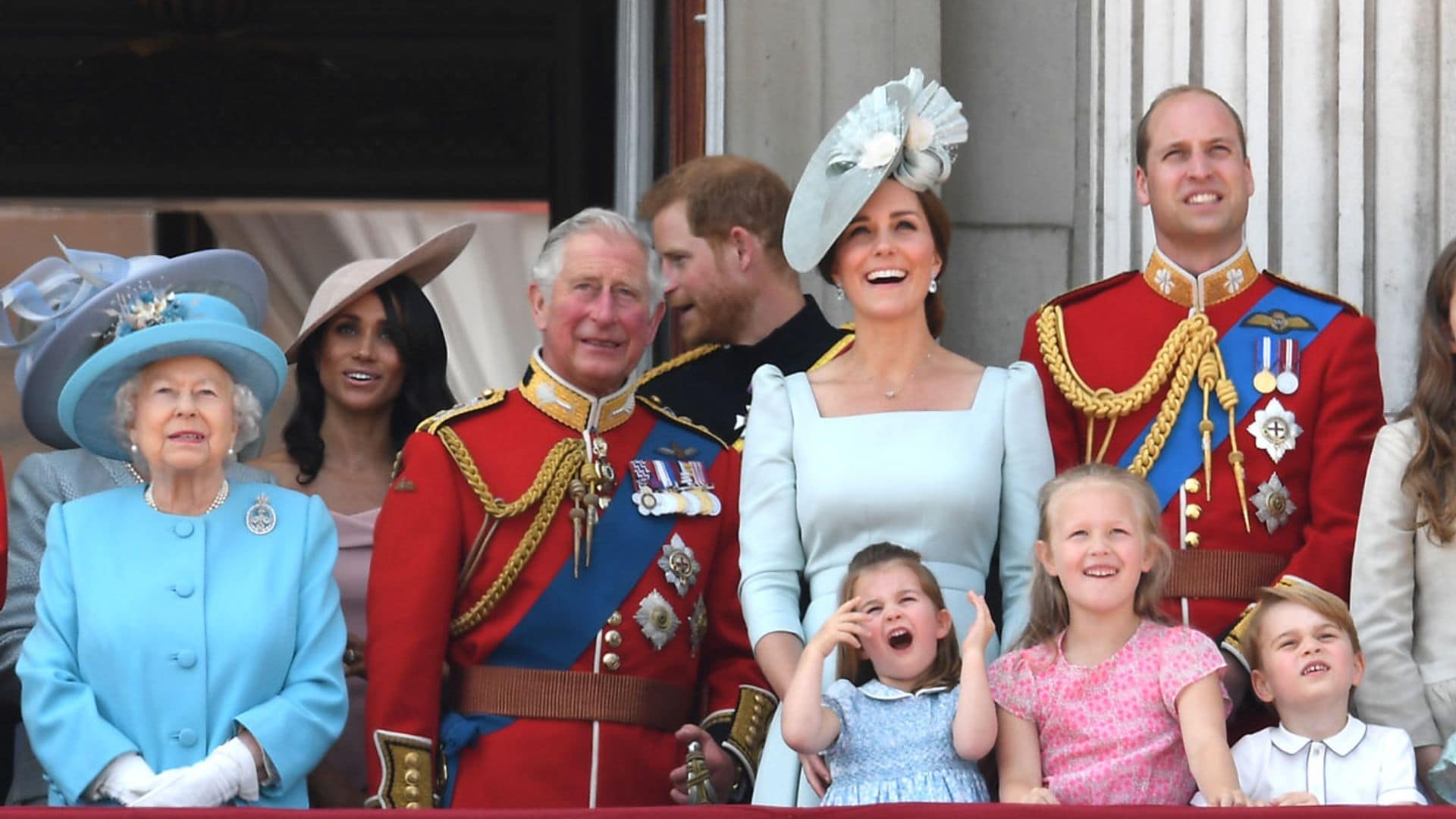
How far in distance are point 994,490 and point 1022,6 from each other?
209 centimetres

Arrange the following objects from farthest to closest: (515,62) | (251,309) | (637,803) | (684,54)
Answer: (515,62) < (684,54) < (251,309) < (637,803)

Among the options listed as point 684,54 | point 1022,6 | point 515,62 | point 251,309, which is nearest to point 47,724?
point 251,309

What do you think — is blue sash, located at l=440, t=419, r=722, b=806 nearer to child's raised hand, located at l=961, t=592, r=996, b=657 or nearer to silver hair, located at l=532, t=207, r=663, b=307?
silver hair, located at l=532, t=207, r=663, b=307

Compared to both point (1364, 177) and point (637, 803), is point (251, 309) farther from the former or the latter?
point (1364, 177)

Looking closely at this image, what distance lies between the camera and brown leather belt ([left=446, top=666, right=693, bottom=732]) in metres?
4.62

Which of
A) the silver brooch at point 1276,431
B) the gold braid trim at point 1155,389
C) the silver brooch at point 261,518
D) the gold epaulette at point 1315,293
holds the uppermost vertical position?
the gold epaulette at point 1315,293

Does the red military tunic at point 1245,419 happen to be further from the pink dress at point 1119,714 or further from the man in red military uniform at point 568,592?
the man in red military uniform at point 568,592

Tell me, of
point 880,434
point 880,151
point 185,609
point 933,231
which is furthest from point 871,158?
point 185,609

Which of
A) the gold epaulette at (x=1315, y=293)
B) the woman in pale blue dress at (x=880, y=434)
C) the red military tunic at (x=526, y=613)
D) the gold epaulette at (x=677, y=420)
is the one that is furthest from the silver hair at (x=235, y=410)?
the gold epaulette at (x=1315, y=293)

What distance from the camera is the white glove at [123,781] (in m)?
4.23

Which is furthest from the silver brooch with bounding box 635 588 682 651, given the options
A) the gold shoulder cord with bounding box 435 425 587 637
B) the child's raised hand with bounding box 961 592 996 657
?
the child's raised hand with bounding box 961 592 996 657

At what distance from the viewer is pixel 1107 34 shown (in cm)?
611

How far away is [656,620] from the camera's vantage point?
4.71m

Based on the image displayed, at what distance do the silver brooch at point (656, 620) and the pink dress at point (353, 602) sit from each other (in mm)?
516
